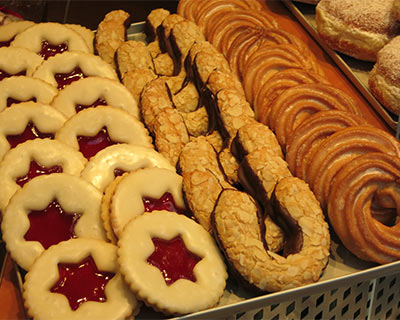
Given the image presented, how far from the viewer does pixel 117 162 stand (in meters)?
1.84

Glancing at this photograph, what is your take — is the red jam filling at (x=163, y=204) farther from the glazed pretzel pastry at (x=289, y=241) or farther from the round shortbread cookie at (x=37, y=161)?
the round shortbread cookie at (x=37, y=161)

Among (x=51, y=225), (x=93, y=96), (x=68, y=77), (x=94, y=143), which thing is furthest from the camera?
(x=68, y=77)

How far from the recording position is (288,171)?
71.5 inches

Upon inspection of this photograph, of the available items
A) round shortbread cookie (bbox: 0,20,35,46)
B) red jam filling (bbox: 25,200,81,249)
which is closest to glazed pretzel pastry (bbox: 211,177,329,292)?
red jam filling (bbox: 25,200,81,249)

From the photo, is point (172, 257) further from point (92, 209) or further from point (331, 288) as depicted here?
point (331, 288)

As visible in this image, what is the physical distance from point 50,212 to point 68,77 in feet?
2.38

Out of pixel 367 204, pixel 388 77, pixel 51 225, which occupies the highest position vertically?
pixel 388 77

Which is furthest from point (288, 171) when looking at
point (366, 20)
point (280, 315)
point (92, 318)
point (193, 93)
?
point (366, 20)

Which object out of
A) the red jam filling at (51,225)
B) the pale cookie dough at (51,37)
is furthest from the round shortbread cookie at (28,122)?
the pale cookie dough at (51,37)

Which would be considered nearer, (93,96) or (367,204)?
(367,204)

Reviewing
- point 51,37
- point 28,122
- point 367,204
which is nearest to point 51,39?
point 51,37

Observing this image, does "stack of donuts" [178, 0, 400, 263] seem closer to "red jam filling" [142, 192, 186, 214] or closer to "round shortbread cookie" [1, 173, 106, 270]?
"red jam filling" [142, 192, 186, 214]

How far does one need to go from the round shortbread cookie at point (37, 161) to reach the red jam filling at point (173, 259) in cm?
42

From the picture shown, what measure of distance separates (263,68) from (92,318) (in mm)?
1196
